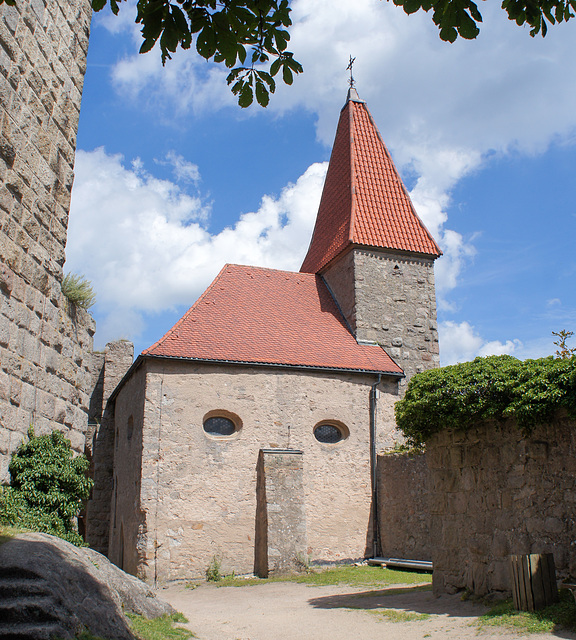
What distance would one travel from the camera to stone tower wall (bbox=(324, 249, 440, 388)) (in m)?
17.6

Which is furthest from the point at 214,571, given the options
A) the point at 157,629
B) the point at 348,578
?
the point at 157,629

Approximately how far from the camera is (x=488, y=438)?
25.2 feet

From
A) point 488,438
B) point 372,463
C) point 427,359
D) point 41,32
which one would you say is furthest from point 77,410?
point 427,359

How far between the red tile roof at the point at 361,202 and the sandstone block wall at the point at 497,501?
35.7ft

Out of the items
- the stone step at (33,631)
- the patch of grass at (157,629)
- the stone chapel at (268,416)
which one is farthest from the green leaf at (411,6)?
the stone chapel at (268,416)

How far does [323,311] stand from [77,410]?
1198 centimetres

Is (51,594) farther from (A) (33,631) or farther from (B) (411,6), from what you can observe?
(B) (411,6)

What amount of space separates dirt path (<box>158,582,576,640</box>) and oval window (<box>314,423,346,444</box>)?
4349 mm

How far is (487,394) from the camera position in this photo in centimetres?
740

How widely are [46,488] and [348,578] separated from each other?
27.9 feet

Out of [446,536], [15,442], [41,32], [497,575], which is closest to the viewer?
[15,442]

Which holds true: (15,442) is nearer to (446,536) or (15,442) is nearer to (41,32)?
(41,32)

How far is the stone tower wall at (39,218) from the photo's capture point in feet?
16.7

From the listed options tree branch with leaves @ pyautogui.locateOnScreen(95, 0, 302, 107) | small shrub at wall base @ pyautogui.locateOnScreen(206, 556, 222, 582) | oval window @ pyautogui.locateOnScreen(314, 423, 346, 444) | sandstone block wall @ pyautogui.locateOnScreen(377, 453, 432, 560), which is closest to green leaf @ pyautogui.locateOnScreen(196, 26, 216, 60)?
tree branch with leaves @ pyautogui.locateOnScreen(95, 0, 302, 107)
